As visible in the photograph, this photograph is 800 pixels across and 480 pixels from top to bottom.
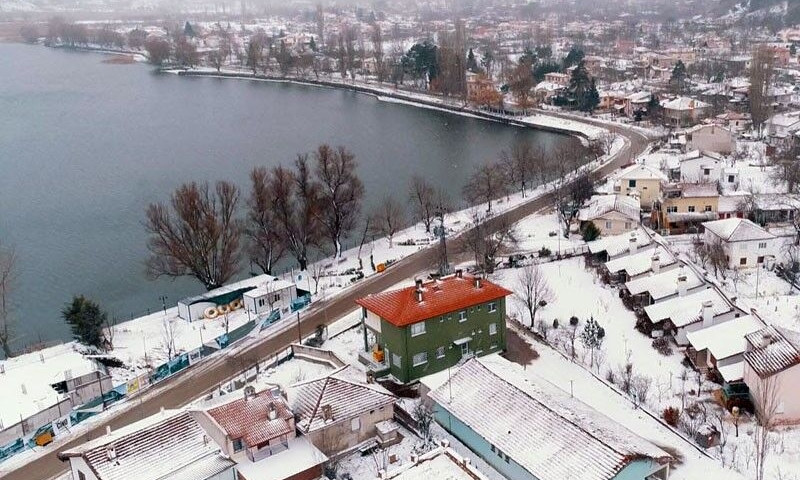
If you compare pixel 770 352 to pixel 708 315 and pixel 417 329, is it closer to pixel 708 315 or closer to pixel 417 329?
pixel 708 315

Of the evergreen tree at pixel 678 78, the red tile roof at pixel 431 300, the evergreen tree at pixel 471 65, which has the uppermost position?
the evergreen tree at pixel 471 65

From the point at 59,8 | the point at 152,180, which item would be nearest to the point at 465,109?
the point at 152,180

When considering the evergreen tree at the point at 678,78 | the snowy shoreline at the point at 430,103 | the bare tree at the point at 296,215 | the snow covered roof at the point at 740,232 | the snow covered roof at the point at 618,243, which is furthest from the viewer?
the evergreen tree at the point at 678,78

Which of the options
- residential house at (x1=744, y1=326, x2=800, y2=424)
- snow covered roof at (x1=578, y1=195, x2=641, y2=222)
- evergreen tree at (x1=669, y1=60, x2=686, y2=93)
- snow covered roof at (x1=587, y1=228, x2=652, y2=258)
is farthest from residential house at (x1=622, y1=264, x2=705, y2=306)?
evergreen tree at (x1=669, y1=60, x2=686, y2=93)

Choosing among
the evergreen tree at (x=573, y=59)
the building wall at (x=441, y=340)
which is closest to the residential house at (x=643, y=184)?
the building wall at (x=441, y=340)

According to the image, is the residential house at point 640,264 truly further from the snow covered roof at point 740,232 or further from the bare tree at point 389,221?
the bare tree at point 389,221

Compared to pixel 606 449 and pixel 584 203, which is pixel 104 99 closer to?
pixel 584 203
